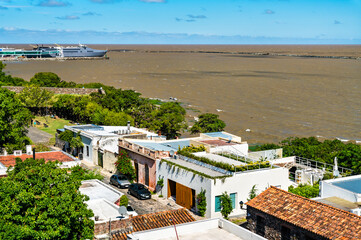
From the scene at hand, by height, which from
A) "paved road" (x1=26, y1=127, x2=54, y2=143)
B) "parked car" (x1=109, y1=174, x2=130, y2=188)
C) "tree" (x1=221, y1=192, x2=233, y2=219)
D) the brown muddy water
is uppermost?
"tree" (x1=221, y1=192, x2=233, y2=219)

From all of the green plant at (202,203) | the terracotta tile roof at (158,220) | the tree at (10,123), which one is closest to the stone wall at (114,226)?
the terracotta tile roof at (158,220)

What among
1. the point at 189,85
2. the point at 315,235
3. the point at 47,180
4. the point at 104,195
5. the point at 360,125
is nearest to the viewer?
the point at 47,180

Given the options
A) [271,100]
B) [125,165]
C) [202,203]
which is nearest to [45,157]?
[125,165]

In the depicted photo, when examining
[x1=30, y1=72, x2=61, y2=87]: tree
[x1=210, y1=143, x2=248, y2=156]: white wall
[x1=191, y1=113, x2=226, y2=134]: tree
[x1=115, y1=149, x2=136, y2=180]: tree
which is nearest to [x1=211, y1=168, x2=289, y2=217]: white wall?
[x1=210, y1=143, x2=248, y2=156]: white wall

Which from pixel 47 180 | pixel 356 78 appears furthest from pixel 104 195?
pixel 356 78

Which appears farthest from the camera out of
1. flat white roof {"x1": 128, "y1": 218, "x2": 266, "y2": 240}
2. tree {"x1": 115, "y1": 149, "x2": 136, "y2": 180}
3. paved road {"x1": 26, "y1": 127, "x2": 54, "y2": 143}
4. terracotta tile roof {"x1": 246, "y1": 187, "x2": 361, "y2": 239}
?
paved road {"x1": 26, "y1": 127, "x2": 54, "y2": 143}

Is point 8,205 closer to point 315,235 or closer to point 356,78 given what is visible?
point 315,235

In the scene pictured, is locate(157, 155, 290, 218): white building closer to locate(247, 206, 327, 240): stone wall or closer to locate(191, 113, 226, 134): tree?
locate(247, 206, 327, 240): stone wall
